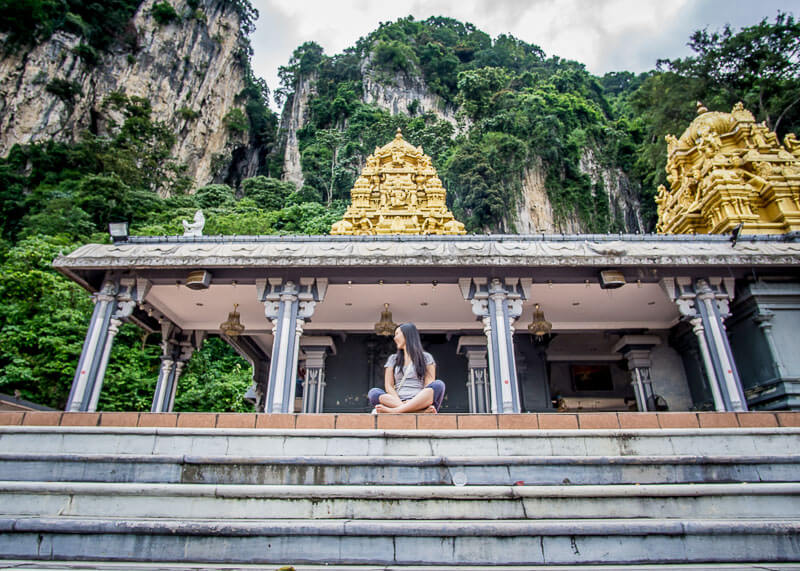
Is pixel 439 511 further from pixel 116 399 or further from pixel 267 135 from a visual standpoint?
pixel 267 135

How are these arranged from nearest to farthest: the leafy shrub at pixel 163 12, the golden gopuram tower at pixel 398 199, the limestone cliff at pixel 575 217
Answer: the golden gopuram tower at pixel 398 199
the limestone cliff at pixel 575 217
the leafy shrub at pixel 163 12

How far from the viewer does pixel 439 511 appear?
4273 millimetres

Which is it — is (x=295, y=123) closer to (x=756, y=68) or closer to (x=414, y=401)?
(x=756, y=68)

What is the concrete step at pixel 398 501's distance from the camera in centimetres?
429

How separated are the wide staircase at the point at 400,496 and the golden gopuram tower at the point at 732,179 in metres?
9.00

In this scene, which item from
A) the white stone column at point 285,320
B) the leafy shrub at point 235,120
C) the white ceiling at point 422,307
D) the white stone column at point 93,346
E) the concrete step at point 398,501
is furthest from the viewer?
the leafy shrub at point 235,120

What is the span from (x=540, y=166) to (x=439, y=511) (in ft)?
127

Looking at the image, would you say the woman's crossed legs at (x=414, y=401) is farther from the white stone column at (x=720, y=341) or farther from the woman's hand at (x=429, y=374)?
the white stone column at (x=720, y=341)

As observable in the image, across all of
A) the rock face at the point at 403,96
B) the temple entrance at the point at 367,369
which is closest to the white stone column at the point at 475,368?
the temple entrance at the point at 367,369

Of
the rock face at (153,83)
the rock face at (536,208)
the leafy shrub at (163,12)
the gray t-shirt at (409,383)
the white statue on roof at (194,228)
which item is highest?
the leafy shrub at (163,12)

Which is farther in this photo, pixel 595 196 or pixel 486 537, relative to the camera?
pixel 595 196

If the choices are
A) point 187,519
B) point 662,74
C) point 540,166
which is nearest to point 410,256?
point 187,519

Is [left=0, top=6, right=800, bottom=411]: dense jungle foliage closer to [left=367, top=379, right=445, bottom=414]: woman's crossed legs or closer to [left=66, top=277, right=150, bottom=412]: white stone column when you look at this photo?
[left=66, top=277, right=150, bottom=412]: white stone column

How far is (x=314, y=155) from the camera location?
44.5m
